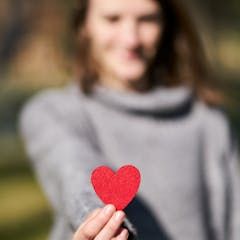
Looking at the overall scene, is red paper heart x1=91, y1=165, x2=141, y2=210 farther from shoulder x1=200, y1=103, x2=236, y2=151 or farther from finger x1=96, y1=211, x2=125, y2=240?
shoulder x1=200, y1=103, x2=236, y2=151

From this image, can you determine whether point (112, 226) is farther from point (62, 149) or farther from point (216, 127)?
point (216, 127)

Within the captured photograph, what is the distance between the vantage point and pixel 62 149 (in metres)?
2.54

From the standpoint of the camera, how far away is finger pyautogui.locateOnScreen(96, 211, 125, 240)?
1.83 m

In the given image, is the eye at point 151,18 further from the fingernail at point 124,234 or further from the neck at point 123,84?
the fingernail at point 124,234

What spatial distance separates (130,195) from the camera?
6.35ft

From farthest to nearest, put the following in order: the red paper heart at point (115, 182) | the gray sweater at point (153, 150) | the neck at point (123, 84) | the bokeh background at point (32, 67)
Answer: the bokeh background at point (32, 67) < the neck at point (123, 84) < the gray sweater at point (153, 150) < the red paper heart at point (115, 182)

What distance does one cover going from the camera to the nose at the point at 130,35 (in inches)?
106

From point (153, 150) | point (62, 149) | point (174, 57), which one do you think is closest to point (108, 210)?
point (62, 149)

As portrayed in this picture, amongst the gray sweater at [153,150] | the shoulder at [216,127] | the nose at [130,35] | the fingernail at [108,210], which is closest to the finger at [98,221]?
the fingernail at [108,210]

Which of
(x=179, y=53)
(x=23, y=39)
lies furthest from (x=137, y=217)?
(x=23, y=39)

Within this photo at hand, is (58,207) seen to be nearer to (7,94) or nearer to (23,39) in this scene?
(7,94)

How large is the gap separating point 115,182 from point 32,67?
14289mm

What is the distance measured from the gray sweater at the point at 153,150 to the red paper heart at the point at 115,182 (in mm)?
529

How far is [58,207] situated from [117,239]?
30.9 inches
